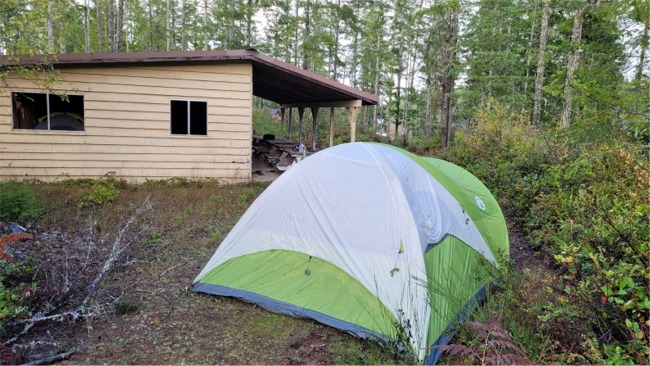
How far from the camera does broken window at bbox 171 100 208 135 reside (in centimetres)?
882

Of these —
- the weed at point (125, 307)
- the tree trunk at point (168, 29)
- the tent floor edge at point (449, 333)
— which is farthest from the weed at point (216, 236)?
the tree trunk at point (168, 29)

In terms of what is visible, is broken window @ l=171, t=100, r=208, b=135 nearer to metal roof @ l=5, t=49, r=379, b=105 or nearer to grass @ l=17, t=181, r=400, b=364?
metal roof @ l=5, t=49, r=379, b=105

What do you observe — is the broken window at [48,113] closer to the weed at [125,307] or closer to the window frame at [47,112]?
the window frame at [47,112]

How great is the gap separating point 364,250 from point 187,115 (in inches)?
273

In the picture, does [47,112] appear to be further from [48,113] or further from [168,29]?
[168,29]

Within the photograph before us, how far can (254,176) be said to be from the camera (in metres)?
10.1

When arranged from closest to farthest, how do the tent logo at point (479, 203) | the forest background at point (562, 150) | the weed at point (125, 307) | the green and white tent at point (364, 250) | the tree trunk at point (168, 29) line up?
the forest background at point (562, 150), the green and white tent at point (364, 250), the weed at point (125, 307), the tent logo at point (479, 203), the tree trunk at point (168, 29)

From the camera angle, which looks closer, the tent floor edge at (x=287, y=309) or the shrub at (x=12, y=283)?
the shrub at (x=12, y=283)

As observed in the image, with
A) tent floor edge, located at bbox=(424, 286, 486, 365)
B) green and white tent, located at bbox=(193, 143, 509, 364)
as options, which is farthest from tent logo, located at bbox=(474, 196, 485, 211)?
tent floor edge, located at bbox=(424, 286, 486, 365)

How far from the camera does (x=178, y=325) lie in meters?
3.39

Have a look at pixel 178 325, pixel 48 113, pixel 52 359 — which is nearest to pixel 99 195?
pixel 48 113

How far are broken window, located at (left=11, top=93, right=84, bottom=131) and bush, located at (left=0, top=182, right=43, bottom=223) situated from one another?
258 cm

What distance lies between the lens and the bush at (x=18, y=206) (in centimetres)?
585

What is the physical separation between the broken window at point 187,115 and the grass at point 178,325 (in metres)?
3.58
